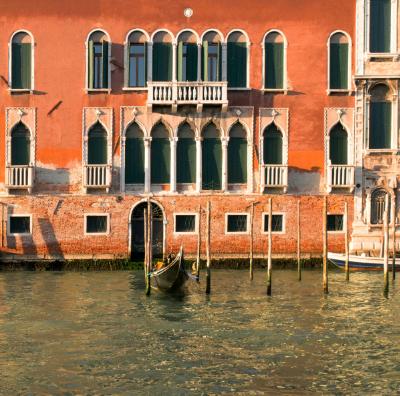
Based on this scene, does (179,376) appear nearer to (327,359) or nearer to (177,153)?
(327,359)

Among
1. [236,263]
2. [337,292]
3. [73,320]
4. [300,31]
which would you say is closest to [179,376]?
[73,320]

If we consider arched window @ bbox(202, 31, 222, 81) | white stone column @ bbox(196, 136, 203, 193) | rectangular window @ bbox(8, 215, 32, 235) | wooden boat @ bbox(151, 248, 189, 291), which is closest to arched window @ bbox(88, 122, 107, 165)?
rectangular window @ bbox(8, 215, 32, 235)

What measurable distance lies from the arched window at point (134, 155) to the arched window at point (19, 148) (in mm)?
2691

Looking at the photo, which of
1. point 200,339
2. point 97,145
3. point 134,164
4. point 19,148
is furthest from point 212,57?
point 200,339

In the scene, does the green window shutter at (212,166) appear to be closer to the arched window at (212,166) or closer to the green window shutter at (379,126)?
the arched window at (212,166)

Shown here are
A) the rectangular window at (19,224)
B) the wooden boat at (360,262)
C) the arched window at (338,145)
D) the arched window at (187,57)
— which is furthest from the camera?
the arched window at (338,145)

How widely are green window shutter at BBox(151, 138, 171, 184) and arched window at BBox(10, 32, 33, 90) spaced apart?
3.79 m

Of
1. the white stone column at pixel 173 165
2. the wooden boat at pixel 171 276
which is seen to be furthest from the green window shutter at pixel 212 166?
the wooden boat at pixel 171 276

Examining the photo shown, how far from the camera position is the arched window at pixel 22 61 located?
2573 cm

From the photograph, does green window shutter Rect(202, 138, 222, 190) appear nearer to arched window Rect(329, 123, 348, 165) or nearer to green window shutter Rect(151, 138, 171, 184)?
green window shutter Rect(151, 138, 171, 184)

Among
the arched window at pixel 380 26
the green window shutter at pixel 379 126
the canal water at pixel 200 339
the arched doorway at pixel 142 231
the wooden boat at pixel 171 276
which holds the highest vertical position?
the arched window at pixel 380 26

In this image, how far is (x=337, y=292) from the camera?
68.0 feet

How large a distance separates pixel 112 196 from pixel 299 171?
5170mm

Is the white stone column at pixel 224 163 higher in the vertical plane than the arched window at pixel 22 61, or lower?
lower
